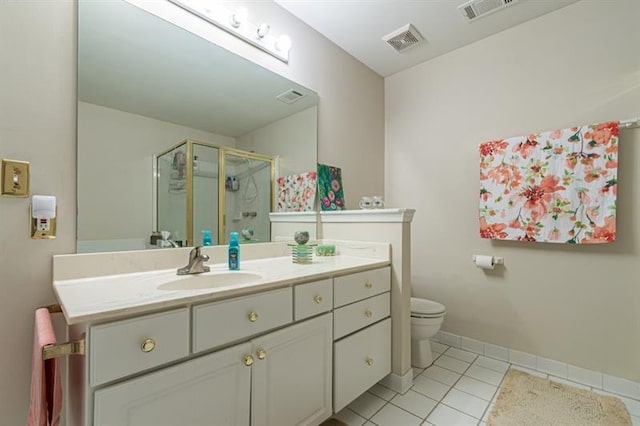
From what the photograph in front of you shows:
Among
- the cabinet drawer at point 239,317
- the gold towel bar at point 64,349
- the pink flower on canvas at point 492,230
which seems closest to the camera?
the gold towel bar at point 64,349

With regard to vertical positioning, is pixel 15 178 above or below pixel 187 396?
above

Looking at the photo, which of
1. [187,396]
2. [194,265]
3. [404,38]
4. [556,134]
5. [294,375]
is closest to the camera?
[187,396]

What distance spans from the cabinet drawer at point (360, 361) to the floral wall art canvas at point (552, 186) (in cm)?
116

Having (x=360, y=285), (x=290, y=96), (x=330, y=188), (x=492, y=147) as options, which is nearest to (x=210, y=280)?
(x=360, y=285)

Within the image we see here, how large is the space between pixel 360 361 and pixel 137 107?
5.58 ft

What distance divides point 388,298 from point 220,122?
57.0 inches

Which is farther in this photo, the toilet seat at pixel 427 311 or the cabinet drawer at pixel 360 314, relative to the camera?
the toilet seat at pixel 427 311

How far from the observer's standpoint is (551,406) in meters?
1.59

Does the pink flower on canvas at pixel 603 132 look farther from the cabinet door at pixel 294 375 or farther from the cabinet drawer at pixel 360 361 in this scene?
the cabinet door at pixel 294 375

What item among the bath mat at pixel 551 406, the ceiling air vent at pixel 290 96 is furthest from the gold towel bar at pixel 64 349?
the bath mat at pixel 551 406

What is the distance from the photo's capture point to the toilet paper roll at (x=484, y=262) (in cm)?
214

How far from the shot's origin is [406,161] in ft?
8.80

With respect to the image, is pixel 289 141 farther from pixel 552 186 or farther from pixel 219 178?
pixel 552 186

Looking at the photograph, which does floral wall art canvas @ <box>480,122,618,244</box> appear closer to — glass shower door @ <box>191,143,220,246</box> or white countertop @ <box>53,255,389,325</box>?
white countertop @ <box>53,255,389,325</box>
